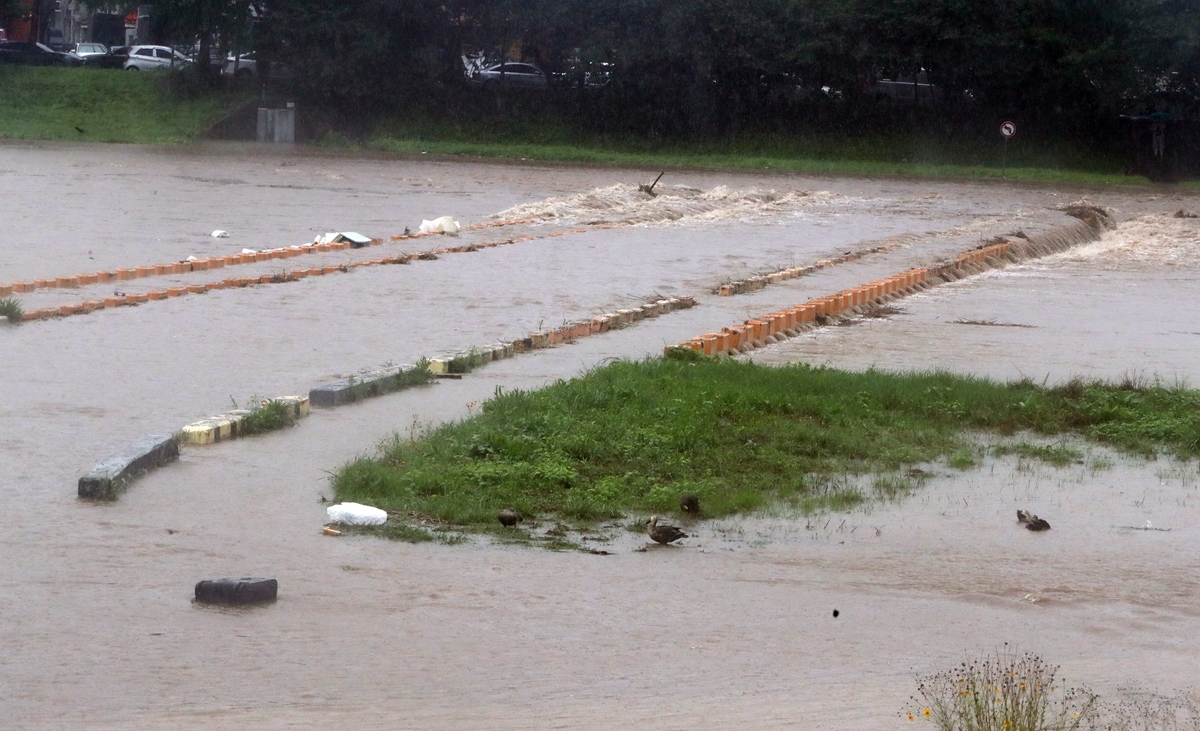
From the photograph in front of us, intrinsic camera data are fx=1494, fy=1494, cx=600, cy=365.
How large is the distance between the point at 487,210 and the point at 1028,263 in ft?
33.4

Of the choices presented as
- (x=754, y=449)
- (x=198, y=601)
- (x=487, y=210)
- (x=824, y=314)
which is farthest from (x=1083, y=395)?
(x=487, y=210)

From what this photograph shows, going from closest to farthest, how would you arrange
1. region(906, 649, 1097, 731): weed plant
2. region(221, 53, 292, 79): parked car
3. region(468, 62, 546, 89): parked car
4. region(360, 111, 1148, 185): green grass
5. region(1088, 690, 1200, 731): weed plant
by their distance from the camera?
region(906, 649, 1097, 731): weed plant → region(1088, 690, 1200, 731): weed plant → region(360, 111, 1148, 185): green grass → region(221, 53, 292, 79): parked car → region(468, 62, 546, 89): parked car

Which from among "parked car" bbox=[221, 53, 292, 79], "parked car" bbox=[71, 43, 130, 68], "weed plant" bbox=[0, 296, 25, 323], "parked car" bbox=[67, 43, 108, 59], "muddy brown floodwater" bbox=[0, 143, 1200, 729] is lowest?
"muddy brown floodwater" bbox=[0, 143, 1200, 729]

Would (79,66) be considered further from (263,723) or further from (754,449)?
(263,723)

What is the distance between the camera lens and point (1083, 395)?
37.1ft

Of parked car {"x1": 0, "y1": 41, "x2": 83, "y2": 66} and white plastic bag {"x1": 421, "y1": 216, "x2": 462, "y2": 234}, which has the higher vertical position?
parked car {"x1": 0, "y1": 41, "x2": 83, "y2": 66}

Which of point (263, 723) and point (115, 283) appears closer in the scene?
point (263, 723)

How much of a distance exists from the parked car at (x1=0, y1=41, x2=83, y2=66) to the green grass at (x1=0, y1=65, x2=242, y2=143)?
2.13m

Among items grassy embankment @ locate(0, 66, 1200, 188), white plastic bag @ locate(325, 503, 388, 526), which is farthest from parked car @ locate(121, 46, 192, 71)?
white plastic bag @ locate(325, 503, 388, 526)

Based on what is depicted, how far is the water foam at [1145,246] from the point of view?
24403 millimetres

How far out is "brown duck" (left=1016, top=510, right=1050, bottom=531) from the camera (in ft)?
26.6

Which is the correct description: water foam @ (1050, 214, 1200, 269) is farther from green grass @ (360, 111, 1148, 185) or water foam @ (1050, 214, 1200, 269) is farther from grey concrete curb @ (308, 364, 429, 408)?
grey concrete curb @ (308, 364, 429, 408)

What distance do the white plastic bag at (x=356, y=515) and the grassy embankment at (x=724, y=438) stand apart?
9.0 inches

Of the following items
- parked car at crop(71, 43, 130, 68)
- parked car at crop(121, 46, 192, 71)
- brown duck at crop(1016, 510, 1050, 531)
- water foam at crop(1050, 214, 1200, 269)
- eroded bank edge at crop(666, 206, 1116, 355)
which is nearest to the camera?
brown duck at crop(1016, 510, 1050, 531)
